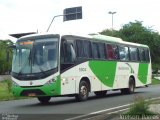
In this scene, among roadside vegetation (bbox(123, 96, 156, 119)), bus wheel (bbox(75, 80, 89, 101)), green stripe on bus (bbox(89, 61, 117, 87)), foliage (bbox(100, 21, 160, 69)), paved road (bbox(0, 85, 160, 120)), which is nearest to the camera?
roadside vegetation (bbox(123, 96, 156, 119))

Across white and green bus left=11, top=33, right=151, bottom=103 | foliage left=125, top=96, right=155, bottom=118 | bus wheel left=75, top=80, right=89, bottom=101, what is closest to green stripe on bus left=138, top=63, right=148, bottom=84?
white and green bus left=11, top=33, right=151, bottom=103

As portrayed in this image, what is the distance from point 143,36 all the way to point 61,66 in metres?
58.6

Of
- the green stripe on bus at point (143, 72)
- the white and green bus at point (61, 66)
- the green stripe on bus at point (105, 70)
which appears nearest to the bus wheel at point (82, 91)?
the white and green bus at point (61, 66)

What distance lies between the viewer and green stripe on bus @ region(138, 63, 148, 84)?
3078cm

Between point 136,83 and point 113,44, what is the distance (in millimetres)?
4089

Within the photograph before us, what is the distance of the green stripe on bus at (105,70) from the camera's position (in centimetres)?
2445

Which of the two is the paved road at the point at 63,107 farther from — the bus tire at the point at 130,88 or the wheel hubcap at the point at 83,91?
the bus tire at the point at 130,88

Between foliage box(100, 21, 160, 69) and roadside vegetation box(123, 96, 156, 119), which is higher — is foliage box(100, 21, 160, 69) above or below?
above

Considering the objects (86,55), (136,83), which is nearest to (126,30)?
(136,83)

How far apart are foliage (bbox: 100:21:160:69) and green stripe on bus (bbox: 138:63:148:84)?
4604cm

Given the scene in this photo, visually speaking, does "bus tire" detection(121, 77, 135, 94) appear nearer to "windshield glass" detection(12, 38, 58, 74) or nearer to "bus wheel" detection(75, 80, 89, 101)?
"bus wheel" detection(75, 80, 89, 101)

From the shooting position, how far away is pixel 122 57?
28.2 metres

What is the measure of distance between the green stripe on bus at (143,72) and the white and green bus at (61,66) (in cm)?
468

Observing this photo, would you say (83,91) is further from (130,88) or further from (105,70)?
(130,88)
